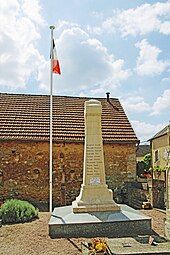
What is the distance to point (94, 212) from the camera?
820cm

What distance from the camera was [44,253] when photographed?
6.00 metres

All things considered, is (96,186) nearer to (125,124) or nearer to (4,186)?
(4,186)

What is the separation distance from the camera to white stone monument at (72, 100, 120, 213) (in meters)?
8.41

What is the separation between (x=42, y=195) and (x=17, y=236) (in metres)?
6.34

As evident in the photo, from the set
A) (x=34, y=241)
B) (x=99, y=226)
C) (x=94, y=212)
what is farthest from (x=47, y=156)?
(x=34, y=241)

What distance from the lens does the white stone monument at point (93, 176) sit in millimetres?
8414

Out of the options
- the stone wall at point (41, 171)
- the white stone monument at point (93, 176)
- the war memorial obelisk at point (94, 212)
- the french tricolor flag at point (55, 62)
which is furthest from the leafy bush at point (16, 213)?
the french tricolor flag at point (55, 62)

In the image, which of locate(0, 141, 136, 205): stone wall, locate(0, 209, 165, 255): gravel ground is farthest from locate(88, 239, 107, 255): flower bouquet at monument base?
locate(0, 141, 136, 205): stone wall

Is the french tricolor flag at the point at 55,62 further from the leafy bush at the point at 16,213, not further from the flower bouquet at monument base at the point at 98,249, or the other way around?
the flower bouquet at monument base at the point at 98,249

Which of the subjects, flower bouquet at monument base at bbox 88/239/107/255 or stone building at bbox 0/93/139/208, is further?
stone building at bbox 0/93/139/208

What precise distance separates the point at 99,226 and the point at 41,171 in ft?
22.8

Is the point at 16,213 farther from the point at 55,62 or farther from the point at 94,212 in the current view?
the point at 55,62

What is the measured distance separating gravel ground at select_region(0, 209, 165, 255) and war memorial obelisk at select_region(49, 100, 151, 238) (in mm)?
348

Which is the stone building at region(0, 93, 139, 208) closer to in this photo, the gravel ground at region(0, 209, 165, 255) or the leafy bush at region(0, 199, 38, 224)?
the leafy bush at region(0, 199, 38, 224)
